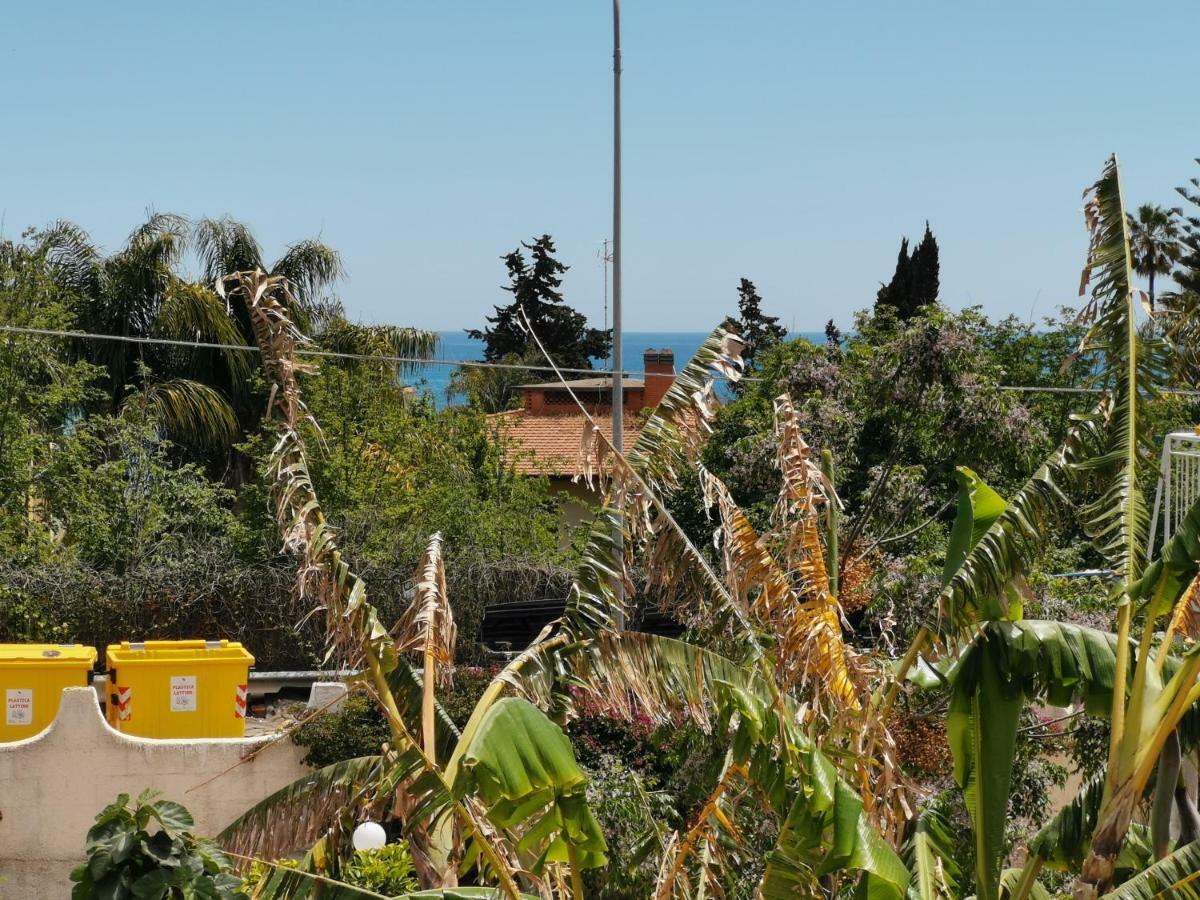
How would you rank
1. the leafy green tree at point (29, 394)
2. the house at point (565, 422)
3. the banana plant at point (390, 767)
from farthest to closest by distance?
1. the house at point (565, 422)
2. the leafy green tree at point (29, 394)
3. the banana plant at point (390, 767)

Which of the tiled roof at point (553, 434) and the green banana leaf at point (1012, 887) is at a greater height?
the tiled roof at point (553, 434)

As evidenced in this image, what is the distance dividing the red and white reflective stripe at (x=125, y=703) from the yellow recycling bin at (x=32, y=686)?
43 cm

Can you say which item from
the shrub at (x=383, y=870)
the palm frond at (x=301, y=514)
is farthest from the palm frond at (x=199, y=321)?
the palm frond at (x=301, y=514)

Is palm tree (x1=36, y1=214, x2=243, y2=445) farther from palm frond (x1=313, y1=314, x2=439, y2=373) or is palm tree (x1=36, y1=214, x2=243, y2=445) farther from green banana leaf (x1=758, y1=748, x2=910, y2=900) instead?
green banana leaf (x1=758, y1=748, x2=910, y2=900)

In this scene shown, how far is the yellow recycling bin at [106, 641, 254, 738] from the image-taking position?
16.1m

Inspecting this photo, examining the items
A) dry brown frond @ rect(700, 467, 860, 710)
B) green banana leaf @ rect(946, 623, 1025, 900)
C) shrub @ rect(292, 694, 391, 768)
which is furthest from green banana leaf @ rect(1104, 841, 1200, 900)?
shrub @ rect(292, 694, 391, 768)

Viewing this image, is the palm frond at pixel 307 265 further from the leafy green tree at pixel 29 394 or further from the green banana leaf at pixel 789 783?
the green banana leaf at pixel 789 783

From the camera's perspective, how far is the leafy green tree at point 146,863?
8.91 metres

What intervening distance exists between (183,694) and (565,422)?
23244 mm

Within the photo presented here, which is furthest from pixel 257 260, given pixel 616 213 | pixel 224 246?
pixel 616 213

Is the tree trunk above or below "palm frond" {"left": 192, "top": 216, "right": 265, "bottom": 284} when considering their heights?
below

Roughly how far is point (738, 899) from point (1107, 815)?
4570 mm

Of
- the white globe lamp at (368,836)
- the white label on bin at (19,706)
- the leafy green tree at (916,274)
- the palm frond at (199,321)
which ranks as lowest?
the white label on bin at (19,706)

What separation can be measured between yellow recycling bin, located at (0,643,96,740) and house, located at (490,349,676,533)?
10.5 meters
